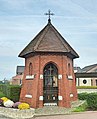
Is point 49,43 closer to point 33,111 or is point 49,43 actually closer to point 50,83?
point 50,83

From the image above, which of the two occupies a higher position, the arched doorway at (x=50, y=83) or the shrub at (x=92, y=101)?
the arched doorway at (x=50, y=83)

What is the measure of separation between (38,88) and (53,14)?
26.6 feet

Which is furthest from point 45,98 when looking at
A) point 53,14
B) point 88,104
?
point 53,14

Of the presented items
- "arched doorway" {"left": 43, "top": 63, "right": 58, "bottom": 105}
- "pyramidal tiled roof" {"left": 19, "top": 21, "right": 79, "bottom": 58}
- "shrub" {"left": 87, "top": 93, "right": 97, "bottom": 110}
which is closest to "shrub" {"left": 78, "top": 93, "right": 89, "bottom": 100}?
"shrub" {"left": 87, "top": 93, "right": 97, "bottom": 110}

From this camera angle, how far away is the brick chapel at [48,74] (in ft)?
70.2

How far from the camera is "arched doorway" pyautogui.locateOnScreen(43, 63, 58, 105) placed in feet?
72.2

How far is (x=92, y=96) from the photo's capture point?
79.5 ft

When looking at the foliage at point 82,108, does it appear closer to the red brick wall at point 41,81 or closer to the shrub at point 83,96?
the red brick wall at point 41,81

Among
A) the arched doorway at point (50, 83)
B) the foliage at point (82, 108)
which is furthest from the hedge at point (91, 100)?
the arched doorway at point (50, 83)

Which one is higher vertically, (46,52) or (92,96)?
(46,52)

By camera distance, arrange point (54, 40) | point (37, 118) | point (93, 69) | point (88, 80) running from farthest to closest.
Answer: point (93, 69) → point (88, 80) → point (54, 40) → point (37, 118)

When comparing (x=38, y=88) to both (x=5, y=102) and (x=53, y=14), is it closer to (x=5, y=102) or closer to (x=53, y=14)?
(x=5, y=102)

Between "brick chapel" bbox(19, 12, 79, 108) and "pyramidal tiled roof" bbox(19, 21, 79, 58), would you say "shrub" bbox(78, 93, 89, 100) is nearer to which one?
"brick chapel" bbox(19, 12, 79, 108)

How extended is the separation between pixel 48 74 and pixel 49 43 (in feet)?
9.93
